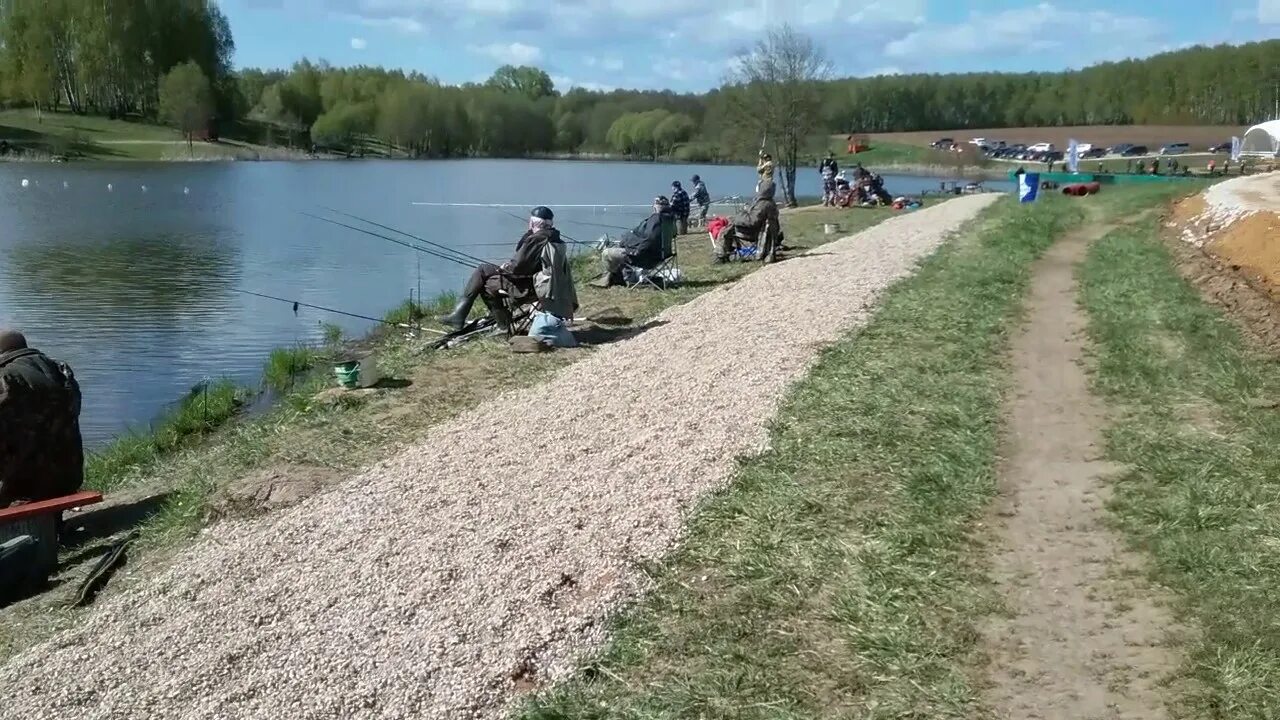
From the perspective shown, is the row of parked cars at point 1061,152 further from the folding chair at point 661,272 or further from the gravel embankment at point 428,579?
the gravel embankment at point 428,579

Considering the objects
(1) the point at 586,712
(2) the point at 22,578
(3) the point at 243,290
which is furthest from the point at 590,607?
(3) the point at 243,290

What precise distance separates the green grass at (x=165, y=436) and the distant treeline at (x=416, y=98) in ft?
264

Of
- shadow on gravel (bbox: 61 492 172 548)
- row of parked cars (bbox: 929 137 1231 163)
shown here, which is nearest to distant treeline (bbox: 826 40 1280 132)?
row of parked cars (bbox: 929 137 1231 163)

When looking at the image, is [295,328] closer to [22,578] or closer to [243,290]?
[243,290]

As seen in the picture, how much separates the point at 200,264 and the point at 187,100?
81.2 meters

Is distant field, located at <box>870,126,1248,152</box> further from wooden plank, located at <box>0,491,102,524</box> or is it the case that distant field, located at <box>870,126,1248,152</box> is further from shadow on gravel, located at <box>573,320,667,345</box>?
wooden plank, located at <box>0,491,102,524</box>

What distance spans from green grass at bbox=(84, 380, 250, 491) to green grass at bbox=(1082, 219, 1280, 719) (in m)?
8.02

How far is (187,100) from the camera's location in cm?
10050

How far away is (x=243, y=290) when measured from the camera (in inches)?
898

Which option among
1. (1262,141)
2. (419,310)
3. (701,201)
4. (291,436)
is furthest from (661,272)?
(1262,141)

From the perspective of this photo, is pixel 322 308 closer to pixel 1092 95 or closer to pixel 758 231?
pixel 758 231

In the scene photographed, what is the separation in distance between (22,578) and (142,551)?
0.77 metres

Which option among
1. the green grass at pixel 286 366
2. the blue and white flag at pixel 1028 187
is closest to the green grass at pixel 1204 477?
the green grass at pixel 286 366

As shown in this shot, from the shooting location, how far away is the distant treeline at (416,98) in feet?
355
